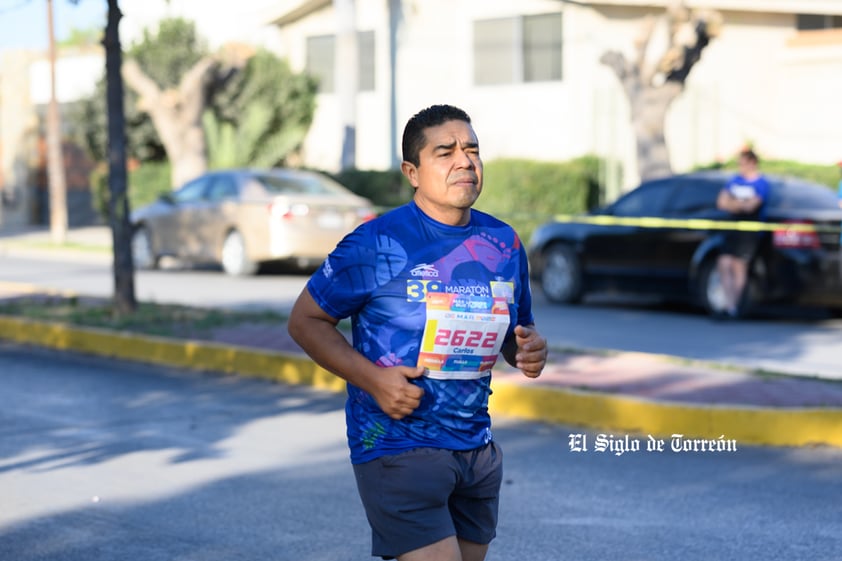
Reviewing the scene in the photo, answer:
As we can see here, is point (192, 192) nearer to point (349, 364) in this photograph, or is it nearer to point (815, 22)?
point (815, 22)

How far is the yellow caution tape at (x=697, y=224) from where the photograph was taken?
562 inches

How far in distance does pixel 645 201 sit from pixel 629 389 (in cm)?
707

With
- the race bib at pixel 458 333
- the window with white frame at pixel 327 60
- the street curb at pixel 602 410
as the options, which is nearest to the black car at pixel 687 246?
the street curb at pixel 602 410

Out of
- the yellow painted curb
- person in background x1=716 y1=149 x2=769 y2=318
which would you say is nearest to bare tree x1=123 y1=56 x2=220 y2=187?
person in background x1=716 y1=149 x2=769 y2=318

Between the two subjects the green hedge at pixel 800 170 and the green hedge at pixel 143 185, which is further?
the green hedge at pixel 143 185

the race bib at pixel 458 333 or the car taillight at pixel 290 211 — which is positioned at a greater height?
the race bib at pixel 458 333

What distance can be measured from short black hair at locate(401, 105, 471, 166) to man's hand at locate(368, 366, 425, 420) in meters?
0.61

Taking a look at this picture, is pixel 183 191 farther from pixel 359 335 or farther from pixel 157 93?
pixel 359 335

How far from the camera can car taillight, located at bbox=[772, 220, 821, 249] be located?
46.6ft

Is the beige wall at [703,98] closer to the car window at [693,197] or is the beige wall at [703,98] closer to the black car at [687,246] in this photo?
the black car at [687,246]

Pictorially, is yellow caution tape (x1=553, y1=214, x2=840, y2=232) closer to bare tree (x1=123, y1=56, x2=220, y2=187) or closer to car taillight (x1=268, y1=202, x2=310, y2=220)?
car taillight (x1=268, y1=202, x2=310, y2=220)

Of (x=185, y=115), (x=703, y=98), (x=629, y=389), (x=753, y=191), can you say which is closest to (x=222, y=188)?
(x=185, y=115)

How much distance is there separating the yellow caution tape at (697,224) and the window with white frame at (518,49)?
413 inches

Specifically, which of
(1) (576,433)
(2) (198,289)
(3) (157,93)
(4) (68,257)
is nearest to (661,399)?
(1) (576,433)
